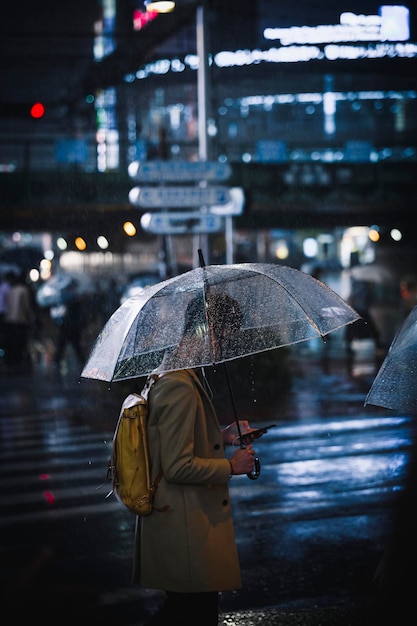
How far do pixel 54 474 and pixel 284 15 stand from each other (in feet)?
87.3

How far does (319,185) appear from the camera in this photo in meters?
46.6

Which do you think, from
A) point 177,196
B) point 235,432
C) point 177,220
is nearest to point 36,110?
point 177,196

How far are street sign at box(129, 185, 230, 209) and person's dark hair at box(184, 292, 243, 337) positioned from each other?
11108 millimetres

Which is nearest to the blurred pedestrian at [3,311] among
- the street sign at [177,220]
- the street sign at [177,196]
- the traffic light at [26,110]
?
the street sign at [177,220]

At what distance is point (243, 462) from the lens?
439 centimetres

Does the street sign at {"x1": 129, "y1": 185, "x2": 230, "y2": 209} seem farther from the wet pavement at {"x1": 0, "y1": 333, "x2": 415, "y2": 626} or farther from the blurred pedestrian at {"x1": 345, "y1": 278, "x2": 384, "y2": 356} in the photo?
the blurred pedestrian at {"x1": 345, "y1": 278, "x2": 384, "y2": 356}

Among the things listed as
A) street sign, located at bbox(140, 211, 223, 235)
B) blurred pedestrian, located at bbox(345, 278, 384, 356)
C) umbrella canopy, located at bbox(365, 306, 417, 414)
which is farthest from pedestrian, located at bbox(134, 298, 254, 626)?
blurred pedestrian, located at bbox(345, 278, 384, 356)

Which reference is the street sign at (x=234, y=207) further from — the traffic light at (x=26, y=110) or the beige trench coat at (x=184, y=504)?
the beige trench coat at (x=184, y=504)

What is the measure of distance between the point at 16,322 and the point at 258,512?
48.6 ft

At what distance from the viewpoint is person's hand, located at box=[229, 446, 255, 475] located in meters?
4.37

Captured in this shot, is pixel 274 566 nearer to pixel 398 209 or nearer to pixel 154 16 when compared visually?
pixel 154 16

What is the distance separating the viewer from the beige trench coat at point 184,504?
4.25 m

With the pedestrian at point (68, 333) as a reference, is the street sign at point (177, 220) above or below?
above

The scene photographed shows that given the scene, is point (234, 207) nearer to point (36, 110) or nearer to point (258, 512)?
point (36, 110)
